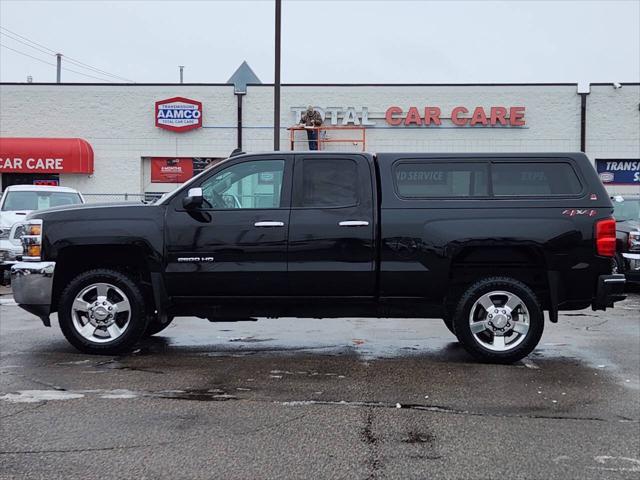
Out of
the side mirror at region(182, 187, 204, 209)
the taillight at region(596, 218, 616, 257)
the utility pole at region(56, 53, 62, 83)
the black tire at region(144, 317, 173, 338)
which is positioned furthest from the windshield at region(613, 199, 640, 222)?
the utility pole at region(56, 53, 62, 83)

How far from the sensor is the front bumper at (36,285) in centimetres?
720

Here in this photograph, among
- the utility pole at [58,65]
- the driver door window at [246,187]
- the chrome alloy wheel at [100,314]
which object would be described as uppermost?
the utility pole at [58,65]

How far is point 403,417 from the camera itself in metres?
5.20

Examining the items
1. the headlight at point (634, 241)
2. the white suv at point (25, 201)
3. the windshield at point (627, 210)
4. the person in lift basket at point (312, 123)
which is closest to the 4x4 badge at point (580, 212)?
the headlight at point (634, 241)

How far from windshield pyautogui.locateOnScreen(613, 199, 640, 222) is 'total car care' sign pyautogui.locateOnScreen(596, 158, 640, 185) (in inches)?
480

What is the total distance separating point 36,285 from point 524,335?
15.3 ft

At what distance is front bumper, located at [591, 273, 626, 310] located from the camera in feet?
22.9

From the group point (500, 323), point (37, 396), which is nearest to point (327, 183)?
point (500, 323)

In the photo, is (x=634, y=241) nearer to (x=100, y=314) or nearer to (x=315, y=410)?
(x=315, y=410)

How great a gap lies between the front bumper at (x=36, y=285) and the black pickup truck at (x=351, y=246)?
1 centimetres

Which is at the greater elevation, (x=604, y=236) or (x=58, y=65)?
(x=58, y=65)

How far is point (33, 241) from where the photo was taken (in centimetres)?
723

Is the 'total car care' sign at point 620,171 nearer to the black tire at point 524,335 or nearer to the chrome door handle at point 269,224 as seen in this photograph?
→ the black tire at point 524,335

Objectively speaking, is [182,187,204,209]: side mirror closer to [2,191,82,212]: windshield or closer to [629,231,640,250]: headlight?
[629,231,640,250]: headlight
